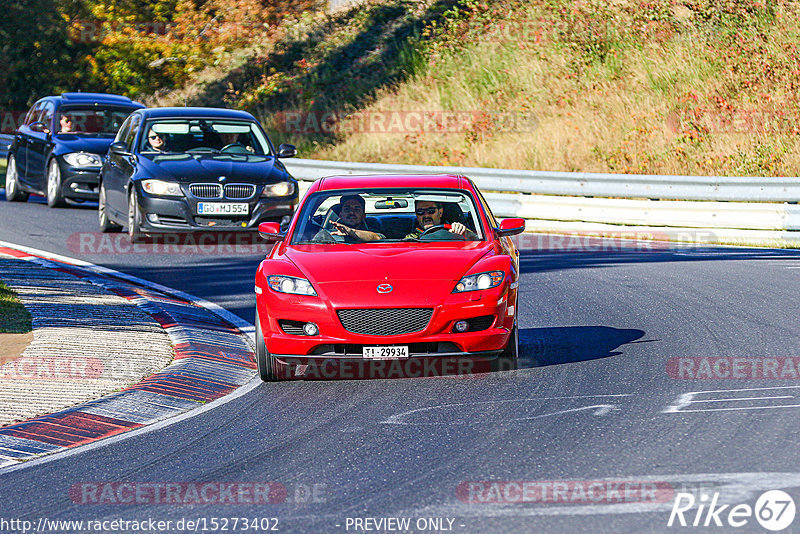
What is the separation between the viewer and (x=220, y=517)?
5652mm

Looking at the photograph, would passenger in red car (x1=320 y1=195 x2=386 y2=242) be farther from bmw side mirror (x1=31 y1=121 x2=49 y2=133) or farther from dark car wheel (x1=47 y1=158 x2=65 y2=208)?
bmw side mirror (x1=31 y1=121 x2=49 y2=133)

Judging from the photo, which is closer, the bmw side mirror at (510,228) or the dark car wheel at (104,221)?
the bmw side mirror at (510,228)

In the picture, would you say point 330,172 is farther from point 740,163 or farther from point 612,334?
point 612,334

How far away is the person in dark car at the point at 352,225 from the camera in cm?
972

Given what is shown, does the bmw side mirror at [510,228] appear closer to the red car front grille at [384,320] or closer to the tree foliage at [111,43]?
the red car front grille at [384,320]

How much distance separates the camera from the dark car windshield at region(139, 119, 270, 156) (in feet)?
57.0

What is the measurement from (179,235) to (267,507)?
12.5 m

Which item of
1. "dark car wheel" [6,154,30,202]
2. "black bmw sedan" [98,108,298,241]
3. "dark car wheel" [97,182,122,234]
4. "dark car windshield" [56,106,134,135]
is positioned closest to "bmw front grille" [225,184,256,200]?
"black bmw sedan" [98,108,298,241]

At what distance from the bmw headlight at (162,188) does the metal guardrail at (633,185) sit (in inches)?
252


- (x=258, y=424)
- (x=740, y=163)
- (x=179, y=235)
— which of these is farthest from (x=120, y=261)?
(x=740, y=163)

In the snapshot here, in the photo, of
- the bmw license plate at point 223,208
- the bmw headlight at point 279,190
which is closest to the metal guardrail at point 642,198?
the bmw headlight at point 279,190

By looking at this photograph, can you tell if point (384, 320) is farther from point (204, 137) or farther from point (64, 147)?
point (64, 147)

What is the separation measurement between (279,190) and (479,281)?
27.2 feet

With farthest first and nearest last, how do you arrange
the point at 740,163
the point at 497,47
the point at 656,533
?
the point at 497,47 → the point at 740,163 → the point at 656,533
